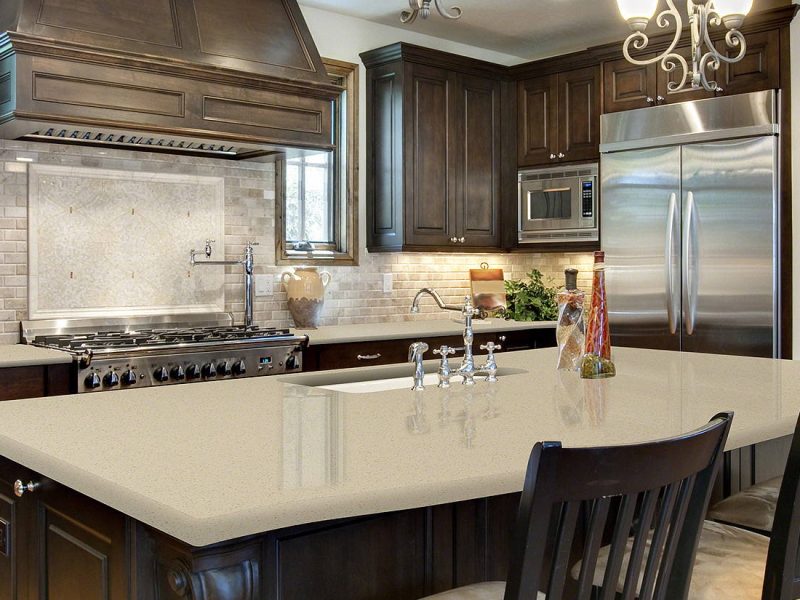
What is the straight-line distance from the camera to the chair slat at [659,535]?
127 centimetres

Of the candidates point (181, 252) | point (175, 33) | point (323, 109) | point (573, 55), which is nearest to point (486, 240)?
point (573, 55)

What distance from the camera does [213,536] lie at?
121 centimetres

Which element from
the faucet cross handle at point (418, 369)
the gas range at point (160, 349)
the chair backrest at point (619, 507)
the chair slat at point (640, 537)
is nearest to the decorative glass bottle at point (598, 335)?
the faucet cross handle at point (418, 369)

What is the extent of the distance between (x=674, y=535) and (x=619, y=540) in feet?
0.45

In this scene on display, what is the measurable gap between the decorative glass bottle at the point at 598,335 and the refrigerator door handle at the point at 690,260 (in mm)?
2297

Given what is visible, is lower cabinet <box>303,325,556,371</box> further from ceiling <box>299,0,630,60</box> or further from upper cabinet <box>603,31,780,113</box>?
ceiling <box>299,0,630,60</box>

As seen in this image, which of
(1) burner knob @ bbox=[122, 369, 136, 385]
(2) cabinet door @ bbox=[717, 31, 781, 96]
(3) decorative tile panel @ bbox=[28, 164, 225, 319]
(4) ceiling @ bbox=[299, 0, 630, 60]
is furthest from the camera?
(4) ceiling @ bbox=[299, 0, 630, 60]

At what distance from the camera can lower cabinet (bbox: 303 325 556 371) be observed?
14.4 ft

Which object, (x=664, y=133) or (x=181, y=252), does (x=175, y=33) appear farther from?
(x=664, y=133)

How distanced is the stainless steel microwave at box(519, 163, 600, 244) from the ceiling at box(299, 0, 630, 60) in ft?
2.91

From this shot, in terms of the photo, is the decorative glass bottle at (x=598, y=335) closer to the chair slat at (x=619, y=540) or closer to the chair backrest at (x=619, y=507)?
the chair backrest at (x=619, y=507)

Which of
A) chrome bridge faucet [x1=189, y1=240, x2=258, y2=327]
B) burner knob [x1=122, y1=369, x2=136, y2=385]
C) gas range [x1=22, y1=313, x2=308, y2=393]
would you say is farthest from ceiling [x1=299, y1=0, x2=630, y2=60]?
burner knob [x1=122, y1=369, x2=136, y2=385]

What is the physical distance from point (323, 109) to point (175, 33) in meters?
0.81

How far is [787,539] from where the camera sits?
5.28 ft
